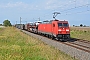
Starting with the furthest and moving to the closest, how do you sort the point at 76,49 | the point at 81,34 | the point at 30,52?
the point at 81,34 < the point at 76,49 < the point at 30,52

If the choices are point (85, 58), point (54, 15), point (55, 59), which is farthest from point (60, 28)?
point (55, 59)

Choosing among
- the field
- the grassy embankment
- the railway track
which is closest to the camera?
the field

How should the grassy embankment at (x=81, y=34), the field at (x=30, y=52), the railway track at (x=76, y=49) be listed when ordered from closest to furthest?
the field at (x=30, y=52) → the railway track at (x=76, y=49) → the grassy embankment at (x=81, y=34)

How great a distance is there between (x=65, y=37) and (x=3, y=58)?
1942 cm

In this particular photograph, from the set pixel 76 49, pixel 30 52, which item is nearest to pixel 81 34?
pixel 76 49

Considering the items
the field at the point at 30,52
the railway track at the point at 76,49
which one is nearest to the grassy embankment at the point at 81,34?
the railway track at the point at 76,49

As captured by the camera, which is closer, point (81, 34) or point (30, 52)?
point (30, 52)

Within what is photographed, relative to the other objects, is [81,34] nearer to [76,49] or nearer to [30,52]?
[76,49]

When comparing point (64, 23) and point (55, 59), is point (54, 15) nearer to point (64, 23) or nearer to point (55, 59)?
point (64, 23)

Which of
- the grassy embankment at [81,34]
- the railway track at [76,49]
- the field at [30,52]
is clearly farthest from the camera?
the grassy embankment at [81,34]

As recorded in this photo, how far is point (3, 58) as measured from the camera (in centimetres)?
1210

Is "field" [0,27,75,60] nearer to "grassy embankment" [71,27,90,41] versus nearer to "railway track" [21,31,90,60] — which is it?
"railway track" [21,31,90,60]

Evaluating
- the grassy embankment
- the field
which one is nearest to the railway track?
the field

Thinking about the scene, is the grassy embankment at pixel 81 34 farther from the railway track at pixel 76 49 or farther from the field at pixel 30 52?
the field at pixel 30 52
